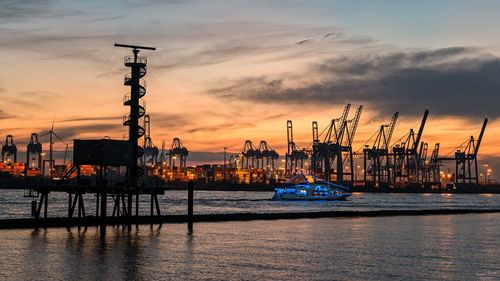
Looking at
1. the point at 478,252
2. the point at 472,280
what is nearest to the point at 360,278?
the point at 472,280

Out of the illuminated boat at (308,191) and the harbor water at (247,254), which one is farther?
the illuminated boat at (308,191)

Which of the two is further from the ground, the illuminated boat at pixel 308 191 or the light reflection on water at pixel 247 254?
the illuminated boat at pixel 308 191

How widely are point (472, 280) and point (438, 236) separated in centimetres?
2832

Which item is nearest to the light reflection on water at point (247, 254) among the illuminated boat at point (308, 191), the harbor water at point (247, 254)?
the harbor water at point (247, 254)

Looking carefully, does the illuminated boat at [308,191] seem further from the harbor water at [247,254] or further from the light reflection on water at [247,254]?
the light reflection on water at [247,254]

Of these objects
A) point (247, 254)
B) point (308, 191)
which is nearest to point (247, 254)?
point (247, 254)

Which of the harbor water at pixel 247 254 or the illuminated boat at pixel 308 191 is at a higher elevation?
the illuminated boat at pixel 308 191

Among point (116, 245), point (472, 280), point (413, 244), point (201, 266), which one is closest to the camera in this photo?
point (472, 280)

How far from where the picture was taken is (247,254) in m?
45.3

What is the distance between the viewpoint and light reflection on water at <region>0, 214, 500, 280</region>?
3600 centimetres

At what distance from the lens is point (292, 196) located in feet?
589

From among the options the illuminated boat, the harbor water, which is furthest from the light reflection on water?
the illuminated boat

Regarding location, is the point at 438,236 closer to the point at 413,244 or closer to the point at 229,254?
the point at 413,244

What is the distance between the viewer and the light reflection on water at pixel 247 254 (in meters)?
36.0
